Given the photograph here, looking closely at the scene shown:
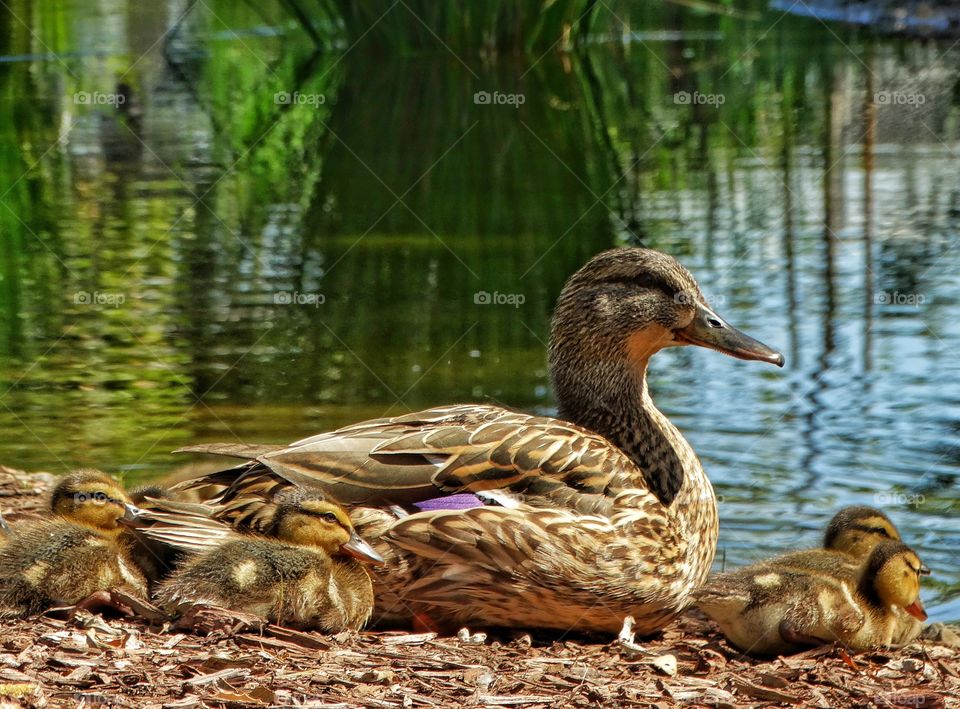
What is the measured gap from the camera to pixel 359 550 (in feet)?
16.3

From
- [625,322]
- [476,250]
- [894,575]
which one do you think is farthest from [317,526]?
[476,250]

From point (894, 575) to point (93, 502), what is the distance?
2.72 meters

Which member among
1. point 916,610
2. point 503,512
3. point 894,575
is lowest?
point 916,610

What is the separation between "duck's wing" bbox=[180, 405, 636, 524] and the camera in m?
5.15

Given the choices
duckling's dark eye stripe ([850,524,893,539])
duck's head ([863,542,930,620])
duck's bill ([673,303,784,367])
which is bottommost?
duck's head ([863,542,930,620])

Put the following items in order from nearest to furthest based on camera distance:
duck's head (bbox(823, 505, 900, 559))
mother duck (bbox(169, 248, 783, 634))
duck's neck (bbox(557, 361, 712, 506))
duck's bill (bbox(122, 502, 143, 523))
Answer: duck's bill (bbox(122, 502, 143, 523)) → mother duck (bbox(169, 248, 783, 634)) → duck's head (bbox(823, 505, 900, 559)) → duck's neck (bbox(557, 361, 712, 506))

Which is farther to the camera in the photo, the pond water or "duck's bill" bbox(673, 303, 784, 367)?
the pond water

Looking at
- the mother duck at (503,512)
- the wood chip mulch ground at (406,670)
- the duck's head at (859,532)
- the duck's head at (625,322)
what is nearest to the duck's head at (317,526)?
the mother duck at (503,512)

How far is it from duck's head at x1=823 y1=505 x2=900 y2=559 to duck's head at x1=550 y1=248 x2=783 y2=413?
2.27ft

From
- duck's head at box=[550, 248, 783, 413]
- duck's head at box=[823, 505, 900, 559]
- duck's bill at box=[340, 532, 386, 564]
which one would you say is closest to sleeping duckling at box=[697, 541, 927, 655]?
duck's head at box=[823, 505, 900, 559]

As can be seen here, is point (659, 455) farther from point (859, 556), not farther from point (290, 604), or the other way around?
point (290, 604)

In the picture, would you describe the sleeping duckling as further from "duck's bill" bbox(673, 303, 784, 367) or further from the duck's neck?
"duck's bill" bbox(673, 303, 784, 367)

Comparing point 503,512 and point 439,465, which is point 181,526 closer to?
point 439,465

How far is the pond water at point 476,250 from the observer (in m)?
7.68
